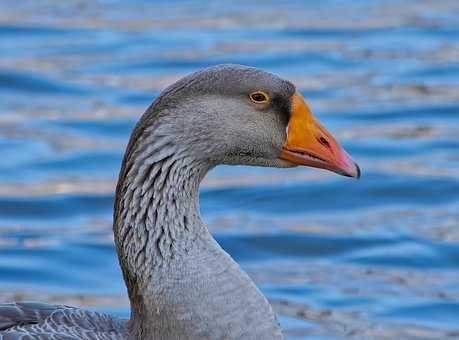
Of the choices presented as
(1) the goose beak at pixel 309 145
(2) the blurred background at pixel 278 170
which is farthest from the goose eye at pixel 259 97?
(2) the blurred background at pixel 278 170

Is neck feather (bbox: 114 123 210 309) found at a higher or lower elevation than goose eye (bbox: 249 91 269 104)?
lower

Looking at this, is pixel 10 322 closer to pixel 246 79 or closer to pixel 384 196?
pixel 246 79

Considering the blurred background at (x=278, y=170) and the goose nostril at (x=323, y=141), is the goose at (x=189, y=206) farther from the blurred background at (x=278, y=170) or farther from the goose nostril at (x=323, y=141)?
the blurred background at (x=278, y=170)

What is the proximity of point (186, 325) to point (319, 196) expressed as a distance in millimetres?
5762

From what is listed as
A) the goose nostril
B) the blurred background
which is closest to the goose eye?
the goose nostril

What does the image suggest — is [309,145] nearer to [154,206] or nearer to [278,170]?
[154,206]

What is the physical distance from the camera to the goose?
656cm

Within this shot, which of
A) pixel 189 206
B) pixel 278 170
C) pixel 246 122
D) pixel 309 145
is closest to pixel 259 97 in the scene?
pixel 246 122

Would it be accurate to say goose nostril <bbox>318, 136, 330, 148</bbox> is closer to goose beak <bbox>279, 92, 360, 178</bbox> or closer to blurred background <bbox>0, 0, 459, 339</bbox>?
goose beak <bbox>279, 92, 360, 178</bbox>

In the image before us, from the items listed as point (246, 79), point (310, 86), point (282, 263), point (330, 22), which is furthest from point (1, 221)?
point (330, 22)

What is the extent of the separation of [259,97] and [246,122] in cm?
14

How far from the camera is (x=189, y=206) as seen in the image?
6742 millimetres

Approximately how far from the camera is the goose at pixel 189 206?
258 inches

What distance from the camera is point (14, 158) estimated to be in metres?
12.9
